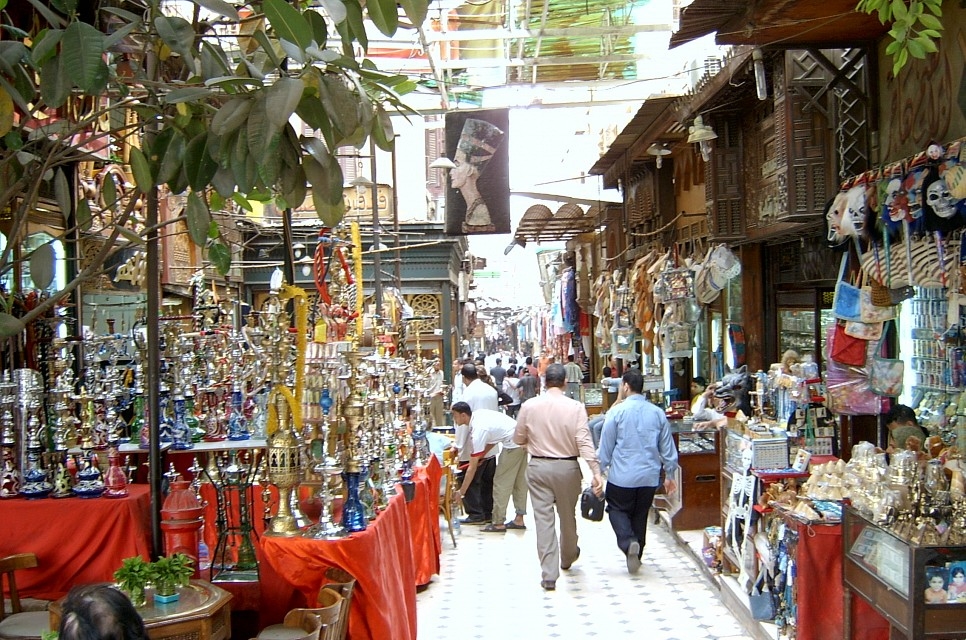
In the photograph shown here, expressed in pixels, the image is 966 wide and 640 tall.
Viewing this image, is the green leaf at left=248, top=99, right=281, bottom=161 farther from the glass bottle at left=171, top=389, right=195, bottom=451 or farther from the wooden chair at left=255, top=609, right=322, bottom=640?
the glass bottle at left=171, top=389, right=195, bottom=451

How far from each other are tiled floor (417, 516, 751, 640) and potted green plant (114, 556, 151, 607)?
117 inches

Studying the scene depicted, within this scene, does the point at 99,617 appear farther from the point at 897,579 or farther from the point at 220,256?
the point at 897,579

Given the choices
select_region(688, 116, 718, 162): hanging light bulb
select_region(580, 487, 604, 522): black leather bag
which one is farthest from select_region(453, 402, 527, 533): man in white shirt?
select_region(688, 116, 718, 162): hanging light bulb

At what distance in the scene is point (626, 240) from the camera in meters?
15.1

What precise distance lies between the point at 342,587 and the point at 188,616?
77cm

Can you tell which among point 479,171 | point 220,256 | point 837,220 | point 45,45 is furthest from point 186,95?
point 479,171

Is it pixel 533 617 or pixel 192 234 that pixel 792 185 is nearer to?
pixel 533 617

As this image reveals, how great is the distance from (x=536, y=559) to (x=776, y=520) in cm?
335

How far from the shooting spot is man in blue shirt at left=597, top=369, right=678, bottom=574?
793cm

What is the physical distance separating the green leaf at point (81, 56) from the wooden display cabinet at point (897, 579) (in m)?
3.52

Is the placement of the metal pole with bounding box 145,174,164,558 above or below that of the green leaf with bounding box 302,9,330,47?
below

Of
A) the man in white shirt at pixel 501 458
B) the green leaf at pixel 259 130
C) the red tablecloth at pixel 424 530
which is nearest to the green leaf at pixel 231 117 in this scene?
the green leaf at pixel 259 130

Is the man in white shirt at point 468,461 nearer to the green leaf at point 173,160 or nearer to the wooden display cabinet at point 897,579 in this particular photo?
the wooden display cabinet at point 897,579

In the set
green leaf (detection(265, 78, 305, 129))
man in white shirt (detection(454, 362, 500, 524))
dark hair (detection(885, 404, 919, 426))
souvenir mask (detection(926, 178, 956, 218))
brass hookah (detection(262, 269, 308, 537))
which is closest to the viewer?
green leaf (detection(265, 78, 305, 129))
